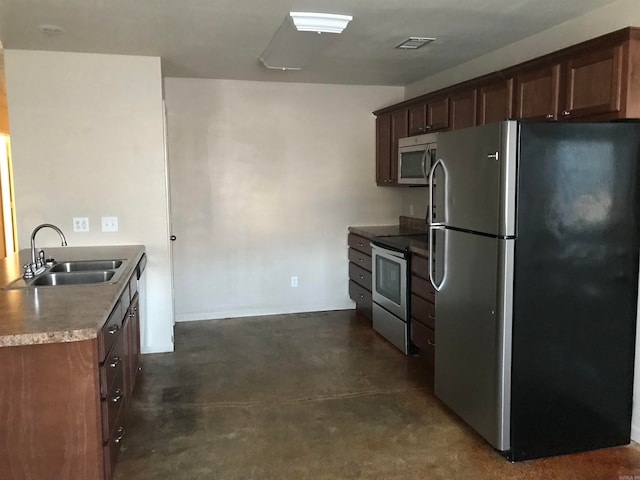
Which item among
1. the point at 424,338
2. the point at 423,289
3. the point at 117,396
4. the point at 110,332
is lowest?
the point at 424,338

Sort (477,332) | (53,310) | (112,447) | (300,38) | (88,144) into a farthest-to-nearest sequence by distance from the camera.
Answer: (88,144) < (300,38) < (477,332) < (112,447) < (53,310)

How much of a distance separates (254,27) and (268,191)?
7.28 ft

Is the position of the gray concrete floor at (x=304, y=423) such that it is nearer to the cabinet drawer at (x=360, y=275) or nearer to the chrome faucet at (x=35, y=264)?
the cabinet drawer at (x=360, y=275)

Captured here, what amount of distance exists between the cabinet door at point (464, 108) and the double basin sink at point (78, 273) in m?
2.67

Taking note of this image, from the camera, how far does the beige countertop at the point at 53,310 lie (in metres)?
1.88

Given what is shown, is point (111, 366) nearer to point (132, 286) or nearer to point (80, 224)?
point (132, 286)

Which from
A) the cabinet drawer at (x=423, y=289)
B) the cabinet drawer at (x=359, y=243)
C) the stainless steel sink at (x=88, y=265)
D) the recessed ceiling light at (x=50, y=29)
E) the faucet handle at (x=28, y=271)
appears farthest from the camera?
the cabinet drawer at (x=359, y=243)

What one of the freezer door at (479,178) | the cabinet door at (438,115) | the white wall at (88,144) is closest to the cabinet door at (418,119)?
the cabinet door at (438,115)

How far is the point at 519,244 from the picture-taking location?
2574 millimetres

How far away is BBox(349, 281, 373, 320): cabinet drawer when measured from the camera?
512 centimetres

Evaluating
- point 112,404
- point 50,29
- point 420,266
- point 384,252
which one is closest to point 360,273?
point 384,252

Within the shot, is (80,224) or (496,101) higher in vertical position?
(496,101)

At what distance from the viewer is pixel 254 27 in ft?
10.9

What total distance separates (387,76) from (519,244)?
2.96m
